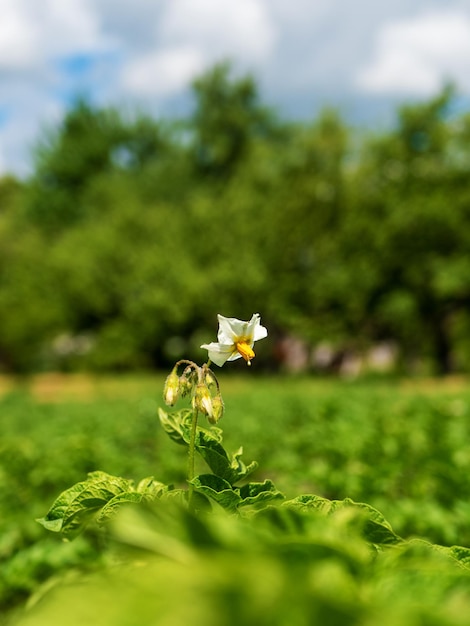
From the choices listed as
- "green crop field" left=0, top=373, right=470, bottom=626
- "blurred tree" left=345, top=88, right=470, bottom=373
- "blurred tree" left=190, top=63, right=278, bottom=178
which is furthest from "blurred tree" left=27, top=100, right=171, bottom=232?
"green crop field" left=0, top=373, right=470, bottom=626

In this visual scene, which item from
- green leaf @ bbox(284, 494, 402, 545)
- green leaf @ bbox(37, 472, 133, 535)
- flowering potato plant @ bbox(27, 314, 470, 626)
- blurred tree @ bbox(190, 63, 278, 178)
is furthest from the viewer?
blurred tree @ bbox(190, 63, 278, 178)

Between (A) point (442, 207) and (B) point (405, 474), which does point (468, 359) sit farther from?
(B) point (405, 474)

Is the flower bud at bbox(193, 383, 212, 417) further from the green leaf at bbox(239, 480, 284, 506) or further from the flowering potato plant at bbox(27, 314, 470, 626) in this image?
the flowering potato plant at bbox(27, 314, 470, 626)

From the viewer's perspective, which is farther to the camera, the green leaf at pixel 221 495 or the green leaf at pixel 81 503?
the green leaf at pixel 81 503

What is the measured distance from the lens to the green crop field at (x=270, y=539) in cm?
63

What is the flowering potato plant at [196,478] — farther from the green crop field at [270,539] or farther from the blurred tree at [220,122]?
the blurred tree at [220,122]

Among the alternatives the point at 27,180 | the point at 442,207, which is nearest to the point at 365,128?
the point at 442,207

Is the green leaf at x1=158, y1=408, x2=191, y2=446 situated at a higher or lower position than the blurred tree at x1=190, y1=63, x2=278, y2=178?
lower

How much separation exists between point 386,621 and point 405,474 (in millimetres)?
4573

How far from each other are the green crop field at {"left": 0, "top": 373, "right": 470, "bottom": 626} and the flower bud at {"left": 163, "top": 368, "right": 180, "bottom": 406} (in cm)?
27

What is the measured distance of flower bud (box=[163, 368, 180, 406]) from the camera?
5.08 feet

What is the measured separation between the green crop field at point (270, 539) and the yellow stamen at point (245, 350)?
255 millimetres

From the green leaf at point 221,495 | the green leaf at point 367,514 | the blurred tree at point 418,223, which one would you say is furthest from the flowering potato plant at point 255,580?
the blurred tree at point 418,223

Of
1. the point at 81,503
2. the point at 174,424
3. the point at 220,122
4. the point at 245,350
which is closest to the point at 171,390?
the point at 174,424
